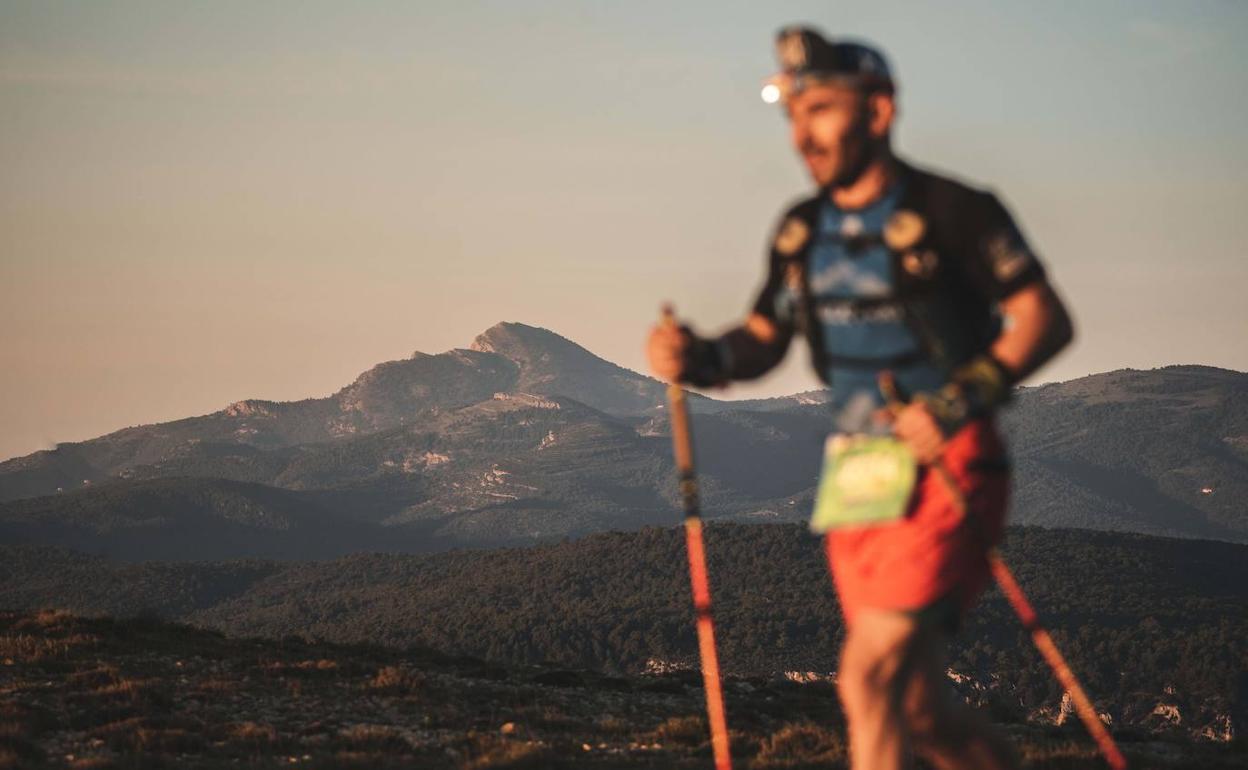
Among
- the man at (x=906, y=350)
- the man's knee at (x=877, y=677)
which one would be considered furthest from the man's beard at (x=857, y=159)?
the man's knee at (x=877, y=677)

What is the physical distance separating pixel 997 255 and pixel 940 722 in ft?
5.68

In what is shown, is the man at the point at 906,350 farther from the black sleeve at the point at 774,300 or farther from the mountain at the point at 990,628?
the mountain at the point at 990,628

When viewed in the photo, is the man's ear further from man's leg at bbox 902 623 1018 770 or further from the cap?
man's leg at bbox 902 623 1018 770

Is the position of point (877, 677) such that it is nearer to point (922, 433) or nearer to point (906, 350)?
point (922, 433)

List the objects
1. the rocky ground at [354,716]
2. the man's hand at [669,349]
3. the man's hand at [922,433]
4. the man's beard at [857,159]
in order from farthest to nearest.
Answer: the rocky ground at [354,716]
the man's hand at [669,349]
the man's beard at [857,159]
the man's hand at [922,433]

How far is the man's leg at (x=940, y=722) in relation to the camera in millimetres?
5566

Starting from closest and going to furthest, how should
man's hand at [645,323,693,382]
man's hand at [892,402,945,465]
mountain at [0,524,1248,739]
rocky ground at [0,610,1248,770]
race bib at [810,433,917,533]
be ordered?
man's hand at [892,402,945,465]
race bib at [810,433,917,533]
man's hand at [645,323,693,382]
rocky ground at [0,610,1248,770]
mountain at [0,524,1248,739]

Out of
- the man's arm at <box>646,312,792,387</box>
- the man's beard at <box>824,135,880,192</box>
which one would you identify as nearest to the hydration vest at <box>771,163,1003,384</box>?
the man's beard at <box>824,135,880,192</box>

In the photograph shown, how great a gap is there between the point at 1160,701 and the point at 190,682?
134117mm

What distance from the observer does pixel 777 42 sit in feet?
19.9

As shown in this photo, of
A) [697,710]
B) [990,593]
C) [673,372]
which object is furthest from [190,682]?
[990,593]

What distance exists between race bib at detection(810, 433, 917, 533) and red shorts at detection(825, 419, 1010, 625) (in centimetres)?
6

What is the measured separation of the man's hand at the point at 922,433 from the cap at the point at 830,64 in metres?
1.29

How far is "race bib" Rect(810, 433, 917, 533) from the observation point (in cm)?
555
